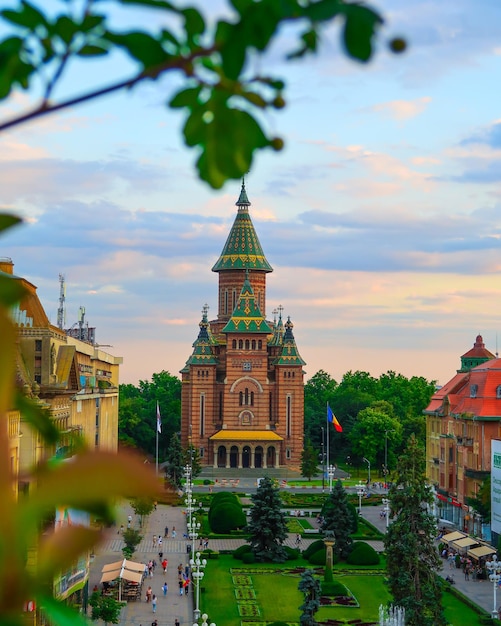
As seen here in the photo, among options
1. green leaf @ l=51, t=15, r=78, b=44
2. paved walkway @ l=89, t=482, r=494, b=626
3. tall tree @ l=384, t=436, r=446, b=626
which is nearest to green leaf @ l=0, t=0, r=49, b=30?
green leaf @ l=51, t=15, r=78, b=44

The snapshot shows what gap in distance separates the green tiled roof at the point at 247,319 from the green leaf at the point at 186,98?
8191 centimetres

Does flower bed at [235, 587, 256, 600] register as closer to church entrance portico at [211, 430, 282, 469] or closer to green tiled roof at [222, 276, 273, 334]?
church entrance portico at [211, 430, 282, 469]

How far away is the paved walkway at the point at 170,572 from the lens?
36.3m

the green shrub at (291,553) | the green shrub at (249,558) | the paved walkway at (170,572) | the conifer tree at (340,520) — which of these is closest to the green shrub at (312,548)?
the green shrub at (291,553)

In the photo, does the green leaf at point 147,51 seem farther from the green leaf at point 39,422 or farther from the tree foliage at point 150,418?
the tree foliage at point 150,418

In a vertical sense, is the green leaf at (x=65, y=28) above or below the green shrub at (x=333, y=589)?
above

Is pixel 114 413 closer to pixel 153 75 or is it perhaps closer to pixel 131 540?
pixel 131 540

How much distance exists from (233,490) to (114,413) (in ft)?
50.8

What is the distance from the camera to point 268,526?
47.0m

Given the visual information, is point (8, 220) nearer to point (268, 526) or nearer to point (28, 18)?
point (28, 18)

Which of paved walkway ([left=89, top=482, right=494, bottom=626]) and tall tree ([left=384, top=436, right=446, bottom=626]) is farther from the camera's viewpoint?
paved walkway ([left=89, top=482, right=494, bottom=626])

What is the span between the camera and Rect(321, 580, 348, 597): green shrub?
3994 centimetres

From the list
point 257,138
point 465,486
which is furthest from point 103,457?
point 465,486

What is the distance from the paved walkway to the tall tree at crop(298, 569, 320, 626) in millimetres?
4458
